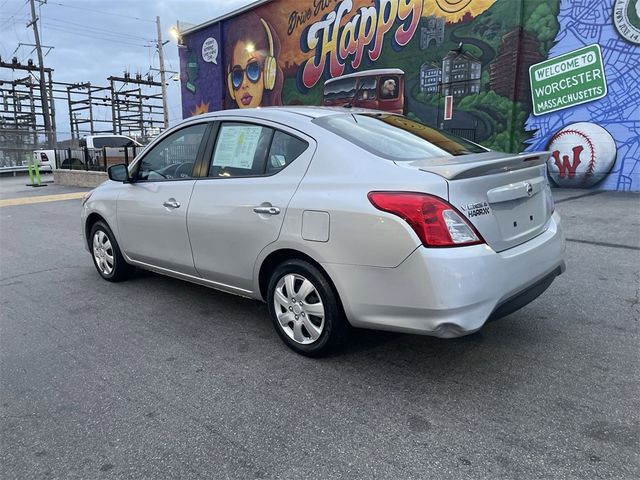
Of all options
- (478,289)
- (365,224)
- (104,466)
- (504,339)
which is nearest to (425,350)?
(504,339)

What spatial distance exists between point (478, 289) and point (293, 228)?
1174 mm

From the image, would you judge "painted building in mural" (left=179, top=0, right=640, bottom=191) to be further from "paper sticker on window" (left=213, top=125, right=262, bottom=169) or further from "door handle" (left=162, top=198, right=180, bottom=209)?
"door handle" (left=162, top=198, right=180, bottom=209)

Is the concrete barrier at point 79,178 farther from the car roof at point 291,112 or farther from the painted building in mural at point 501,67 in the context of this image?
the car roof at point 291,112

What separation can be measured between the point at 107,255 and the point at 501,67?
10518mm

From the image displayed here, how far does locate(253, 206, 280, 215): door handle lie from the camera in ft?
10.4

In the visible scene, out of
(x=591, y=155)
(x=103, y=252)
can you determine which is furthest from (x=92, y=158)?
(x=591, y=155)

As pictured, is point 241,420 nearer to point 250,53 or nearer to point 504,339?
point 504,339

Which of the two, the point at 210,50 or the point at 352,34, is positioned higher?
the point at 210,50

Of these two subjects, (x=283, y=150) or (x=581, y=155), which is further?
(x=581, y=155)

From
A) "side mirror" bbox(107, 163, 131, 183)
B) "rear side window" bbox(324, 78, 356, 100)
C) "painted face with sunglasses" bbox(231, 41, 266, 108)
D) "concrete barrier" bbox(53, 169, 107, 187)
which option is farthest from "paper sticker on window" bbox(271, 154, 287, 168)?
"painted face with sunglasses" bbox(231, 41, 266, 108)

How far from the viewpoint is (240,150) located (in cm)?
364

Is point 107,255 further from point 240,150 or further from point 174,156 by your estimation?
point 240,150

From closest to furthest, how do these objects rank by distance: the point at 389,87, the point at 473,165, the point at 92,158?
the point at 473,165
the point at 389,87
the point at 92,158

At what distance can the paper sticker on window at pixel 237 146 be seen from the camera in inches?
140
